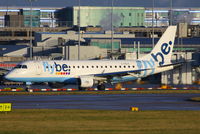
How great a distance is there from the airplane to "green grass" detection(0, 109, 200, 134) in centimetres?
3013

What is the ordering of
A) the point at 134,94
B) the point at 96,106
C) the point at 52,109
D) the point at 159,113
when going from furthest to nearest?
the point at 134,94 < the point at 96,106 < the point at 52,109 < the point at 159,113

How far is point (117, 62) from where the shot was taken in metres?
85.2

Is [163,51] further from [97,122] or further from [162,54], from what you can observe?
[97,122]

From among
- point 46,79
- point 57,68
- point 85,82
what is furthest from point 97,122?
point 46,79

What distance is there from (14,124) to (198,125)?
458 inches

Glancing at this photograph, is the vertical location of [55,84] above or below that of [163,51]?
below

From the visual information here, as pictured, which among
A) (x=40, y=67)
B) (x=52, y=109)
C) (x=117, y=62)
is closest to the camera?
(x=52, y=109)

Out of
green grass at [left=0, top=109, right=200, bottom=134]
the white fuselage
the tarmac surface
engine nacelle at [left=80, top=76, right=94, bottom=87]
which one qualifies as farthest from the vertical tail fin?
green grass at [left=0, top=109, right=200, bottom=134]

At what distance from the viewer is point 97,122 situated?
41.7m

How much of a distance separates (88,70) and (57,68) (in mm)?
4786

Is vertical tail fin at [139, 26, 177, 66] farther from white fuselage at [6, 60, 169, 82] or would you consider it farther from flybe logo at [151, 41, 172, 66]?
white fuselage at [6, 60, 169, 82]

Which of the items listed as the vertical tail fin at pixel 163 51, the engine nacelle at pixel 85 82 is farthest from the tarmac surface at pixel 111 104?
the vertical tail fin at pixel 163 51

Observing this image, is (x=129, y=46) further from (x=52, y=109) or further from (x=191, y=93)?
(x=52, y=109)

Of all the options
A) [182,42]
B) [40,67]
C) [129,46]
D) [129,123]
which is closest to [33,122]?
[129,123]
